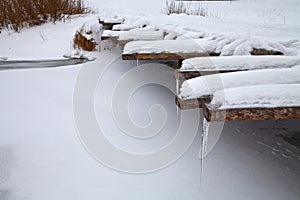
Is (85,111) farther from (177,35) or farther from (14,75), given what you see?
(14,75)

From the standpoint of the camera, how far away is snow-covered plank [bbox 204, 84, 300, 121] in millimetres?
1328

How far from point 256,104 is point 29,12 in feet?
22.9

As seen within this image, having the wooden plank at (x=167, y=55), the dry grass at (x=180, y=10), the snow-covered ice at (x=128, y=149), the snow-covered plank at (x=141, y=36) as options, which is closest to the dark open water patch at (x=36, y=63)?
the snow-covered ice at (x=128, y=149)

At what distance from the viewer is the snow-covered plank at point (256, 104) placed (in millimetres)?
1328

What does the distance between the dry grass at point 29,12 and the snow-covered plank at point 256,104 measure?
6688 mm

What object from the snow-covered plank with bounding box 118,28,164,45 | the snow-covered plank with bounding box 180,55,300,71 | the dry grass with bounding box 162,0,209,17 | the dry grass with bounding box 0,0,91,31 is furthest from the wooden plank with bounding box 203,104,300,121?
the dry grass with bounding box 0,0,91,31

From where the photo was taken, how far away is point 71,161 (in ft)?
6.08

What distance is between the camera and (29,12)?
23.3 ft

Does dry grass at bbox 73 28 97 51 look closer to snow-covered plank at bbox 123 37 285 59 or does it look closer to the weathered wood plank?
snow-covered plank at bbox 123 37 285 59

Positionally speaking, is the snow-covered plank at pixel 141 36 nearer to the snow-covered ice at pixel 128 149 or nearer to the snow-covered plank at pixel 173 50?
the snow-covered ice at pixel 128 149

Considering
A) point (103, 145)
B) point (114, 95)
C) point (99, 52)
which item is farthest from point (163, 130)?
point (99, 52)

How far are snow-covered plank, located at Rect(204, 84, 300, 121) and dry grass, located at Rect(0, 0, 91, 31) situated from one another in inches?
263

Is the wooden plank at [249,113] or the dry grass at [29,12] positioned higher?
the dry grass at [29,12]

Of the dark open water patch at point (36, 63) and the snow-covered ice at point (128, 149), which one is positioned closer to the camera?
the snow-covered ice at point (128, 149)
